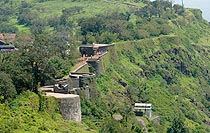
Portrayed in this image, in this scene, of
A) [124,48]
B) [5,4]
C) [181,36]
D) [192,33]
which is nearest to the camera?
[124,48]

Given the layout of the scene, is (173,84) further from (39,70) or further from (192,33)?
(39,70)

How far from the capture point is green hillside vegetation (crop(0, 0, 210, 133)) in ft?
145

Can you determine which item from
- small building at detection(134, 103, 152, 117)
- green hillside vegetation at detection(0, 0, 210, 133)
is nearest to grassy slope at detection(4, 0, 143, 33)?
green hillside vegetation at detection(0, 0, 210, 133)

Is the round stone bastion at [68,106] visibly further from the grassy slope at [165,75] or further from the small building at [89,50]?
the small building at [89,50]

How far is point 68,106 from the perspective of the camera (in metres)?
46.2

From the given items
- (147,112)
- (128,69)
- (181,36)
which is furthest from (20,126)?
(181,36)

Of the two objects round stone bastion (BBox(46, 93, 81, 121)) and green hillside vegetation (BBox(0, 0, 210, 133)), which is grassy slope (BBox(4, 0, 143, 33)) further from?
round stone bastion (BBox(46, 93, 81, 121))

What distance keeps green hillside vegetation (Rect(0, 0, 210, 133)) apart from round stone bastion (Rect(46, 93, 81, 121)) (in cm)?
72

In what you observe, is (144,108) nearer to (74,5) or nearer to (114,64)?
(114,64)

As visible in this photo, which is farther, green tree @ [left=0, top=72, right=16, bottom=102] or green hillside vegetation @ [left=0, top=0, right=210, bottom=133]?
green hillside vegetation @ [left=0, top=0, right=210, bottom=133]

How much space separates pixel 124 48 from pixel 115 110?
29.5 metres

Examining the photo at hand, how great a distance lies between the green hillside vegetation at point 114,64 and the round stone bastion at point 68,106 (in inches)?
28.3

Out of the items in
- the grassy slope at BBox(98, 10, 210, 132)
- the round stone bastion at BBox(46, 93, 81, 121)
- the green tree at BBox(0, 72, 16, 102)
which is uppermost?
the green tree at BBox(0, 72, 16, 102)

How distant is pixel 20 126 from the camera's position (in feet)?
129
